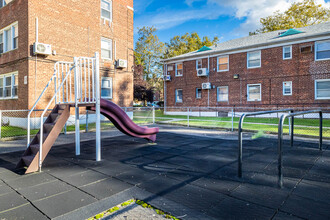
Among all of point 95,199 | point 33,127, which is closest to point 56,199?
point 95,199

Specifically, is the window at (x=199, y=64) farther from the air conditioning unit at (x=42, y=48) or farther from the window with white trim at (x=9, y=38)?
the window with white trim at (x=9, y=38)

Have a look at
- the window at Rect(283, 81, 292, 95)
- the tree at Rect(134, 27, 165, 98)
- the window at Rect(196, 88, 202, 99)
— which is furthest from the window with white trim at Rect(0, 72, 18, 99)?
the tree at Rect(134, 27, 165, 98)

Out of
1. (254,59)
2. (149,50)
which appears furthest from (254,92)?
(149,50)

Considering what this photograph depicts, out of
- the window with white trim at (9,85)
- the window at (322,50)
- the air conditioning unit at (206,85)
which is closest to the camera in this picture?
the window with white trim at (9,85)

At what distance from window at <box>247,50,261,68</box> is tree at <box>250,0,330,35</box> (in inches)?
515

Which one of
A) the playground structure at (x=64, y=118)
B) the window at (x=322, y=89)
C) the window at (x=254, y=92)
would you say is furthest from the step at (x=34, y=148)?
the window at (x=322, y=89)

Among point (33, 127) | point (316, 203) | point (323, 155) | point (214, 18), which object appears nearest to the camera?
point (316, 203)

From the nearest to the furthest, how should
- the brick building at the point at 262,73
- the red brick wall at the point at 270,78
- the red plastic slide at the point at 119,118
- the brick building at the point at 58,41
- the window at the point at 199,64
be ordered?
the red plastic slide at the point at 119,118
the brick building at the point at 58,41
the brick building at the point at 262,73
the red brick wall at the point at 270,78
the window at the point at 199,64

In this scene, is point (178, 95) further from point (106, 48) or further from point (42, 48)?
point (42, 48)

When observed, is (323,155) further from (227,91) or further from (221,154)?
(227,91)

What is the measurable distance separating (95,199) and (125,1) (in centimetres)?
1683

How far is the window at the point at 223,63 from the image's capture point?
65.4ft

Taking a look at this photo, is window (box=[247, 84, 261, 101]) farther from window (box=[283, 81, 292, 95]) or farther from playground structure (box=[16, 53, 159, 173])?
playground structure (box=[16, 53, 159, 173])

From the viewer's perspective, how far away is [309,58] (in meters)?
15.8
